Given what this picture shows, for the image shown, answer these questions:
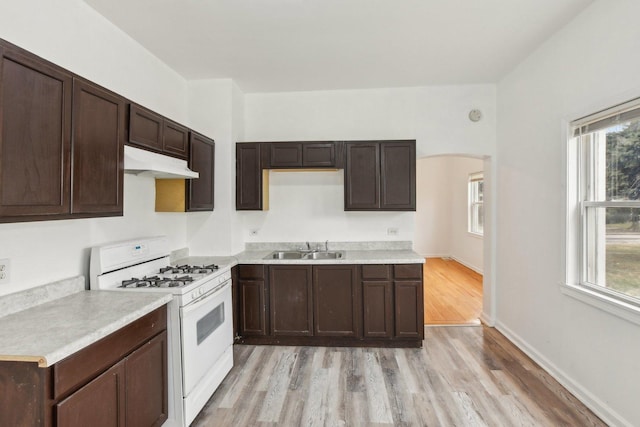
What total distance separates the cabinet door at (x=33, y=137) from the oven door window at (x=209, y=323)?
117cm

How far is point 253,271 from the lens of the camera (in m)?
3.26

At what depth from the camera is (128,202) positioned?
100 inches

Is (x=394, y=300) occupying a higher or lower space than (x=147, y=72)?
lower

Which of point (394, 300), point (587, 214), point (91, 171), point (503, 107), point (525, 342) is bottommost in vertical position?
point (525, 342)

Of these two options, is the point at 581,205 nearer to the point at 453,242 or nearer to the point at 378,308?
the point at 378,308

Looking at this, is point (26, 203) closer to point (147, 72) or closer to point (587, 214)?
point (147, 72)

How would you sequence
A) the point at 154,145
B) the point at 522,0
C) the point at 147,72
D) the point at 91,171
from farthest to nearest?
the point at 147,72 → the point at 154,145 → the point at 522,0 → the point at 91,171

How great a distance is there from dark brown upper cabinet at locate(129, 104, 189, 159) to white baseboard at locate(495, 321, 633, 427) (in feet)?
12.0

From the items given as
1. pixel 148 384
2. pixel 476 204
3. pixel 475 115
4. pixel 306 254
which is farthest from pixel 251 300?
pixel 476 204

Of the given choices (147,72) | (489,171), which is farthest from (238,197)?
(489,171)

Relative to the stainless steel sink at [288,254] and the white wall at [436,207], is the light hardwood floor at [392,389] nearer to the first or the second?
the stainless steel sink at [288,254]

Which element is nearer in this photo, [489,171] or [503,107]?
[503,107]

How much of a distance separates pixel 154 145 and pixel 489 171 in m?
3.60

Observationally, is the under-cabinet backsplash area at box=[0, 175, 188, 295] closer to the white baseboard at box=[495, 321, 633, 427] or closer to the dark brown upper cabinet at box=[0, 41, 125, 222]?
the dark brown upper cabinet at box=[0, 41, 125, 222]
